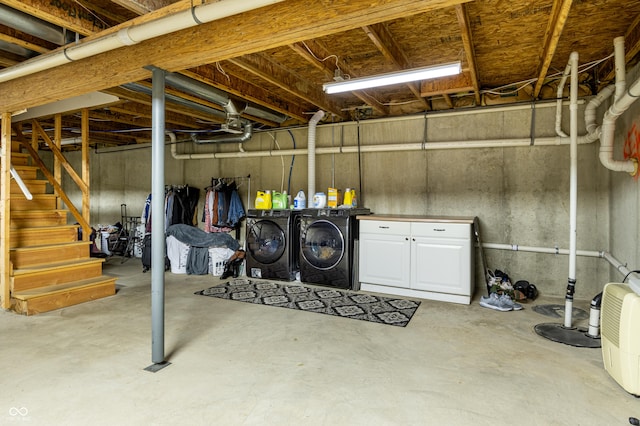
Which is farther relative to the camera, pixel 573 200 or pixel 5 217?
pixel 5 217

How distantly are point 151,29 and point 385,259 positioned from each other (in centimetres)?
323

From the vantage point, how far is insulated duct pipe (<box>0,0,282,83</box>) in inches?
73.8

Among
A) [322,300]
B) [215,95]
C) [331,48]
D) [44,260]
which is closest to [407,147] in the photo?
[331,48]

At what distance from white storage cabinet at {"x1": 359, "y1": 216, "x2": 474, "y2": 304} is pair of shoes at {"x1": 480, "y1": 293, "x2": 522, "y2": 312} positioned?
0.60 ft

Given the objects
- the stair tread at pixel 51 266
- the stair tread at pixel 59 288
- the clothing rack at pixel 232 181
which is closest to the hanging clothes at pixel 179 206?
the clothing rack at pixel 232 181

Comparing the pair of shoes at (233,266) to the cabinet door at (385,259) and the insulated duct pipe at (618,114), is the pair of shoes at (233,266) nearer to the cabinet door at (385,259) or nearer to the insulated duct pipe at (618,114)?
the cabinet door at (385,259)

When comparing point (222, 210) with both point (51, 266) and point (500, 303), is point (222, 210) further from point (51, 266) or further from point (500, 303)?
point (500, 303)

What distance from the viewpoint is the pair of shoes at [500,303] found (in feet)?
11.8

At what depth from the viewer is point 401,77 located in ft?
10.4

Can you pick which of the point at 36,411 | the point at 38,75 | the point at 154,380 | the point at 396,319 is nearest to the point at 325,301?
the point at 396,319

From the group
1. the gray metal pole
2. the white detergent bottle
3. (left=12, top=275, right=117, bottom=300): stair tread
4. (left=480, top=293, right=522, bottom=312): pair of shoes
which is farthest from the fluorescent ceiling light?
(left=12, top=275, right=117, bottom=300): stair tread

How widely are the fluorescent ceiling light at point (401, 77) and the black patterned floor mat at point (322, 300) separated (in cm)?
223

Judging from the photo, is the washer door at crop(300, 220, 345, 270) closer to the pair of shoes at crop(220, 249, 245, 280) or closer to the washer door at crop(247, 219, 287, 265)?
the washer door at crop(247, 219, 287, 265)

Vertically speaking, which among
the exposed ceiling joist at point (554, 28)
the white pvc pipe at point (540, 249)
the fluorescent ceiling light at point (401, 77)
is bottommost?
the white pvc pipe at point (540, 249)
